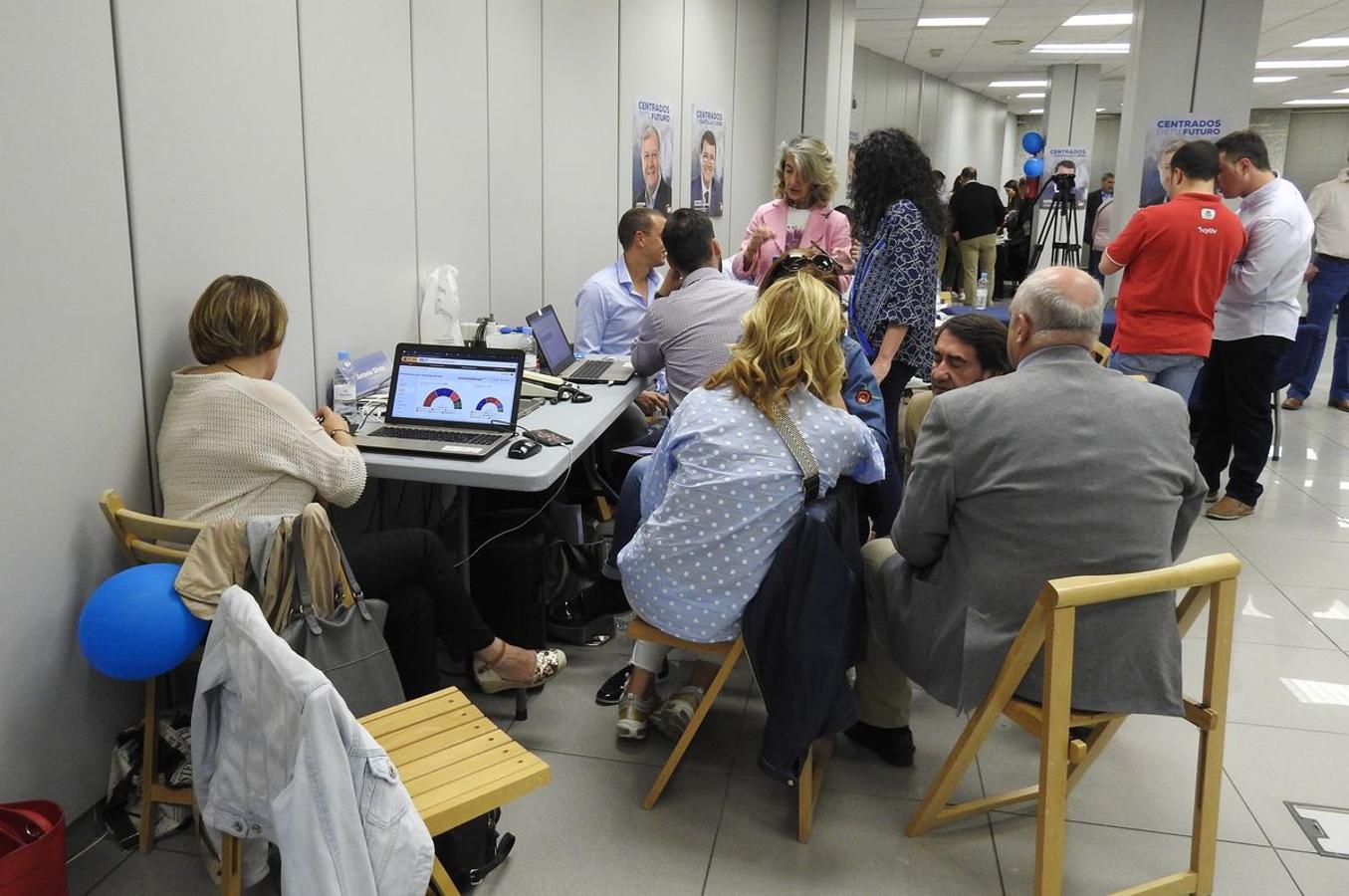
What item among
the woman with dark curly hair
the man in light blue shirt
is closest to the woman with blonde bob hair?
the woman with dark curly hair

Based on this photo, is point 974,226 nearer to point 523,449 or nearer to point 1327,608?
point 1327,608

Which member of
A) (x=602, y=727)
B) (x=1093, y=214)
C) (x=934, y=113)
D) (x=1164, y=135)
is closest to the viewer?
(x=602, y=727)

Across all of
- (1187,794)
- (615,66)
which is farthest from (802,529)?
(615,66)

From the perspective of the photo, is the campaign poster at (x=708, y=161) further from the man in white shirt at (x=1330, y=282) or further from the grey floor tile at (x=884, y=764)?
the grey floor tile at (x=884, y=764)

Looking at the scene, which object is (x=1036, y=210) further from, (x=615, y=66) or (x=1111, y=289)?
(x=615, y=66)

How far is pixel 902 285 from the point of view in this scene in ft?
12.4

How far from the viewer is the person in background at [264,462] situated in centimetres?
234

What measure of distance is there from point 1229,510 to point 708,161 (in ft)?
12.8

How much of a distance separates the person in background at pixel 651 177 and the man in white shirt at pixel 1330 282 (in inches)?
170

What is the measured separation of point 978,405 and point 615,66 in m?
4.02

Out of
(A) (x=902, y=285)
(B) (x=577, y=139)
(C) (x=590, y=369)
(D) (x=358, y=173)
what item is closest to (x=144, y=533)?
(D) (x=358, y=173)

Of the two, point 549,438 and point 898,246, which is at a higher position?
point 898,246

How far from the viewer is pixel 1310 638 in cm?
354

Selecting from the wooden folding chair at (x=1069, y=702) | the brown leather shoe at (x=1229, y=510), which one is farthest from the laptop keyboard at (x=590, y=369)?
the brown leather shoe at (x=1229, y=510)
